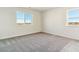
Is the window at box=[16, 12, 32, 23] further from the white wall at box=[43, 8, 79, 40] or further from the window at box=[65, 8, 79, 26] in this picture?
the window at box=[65, 8, 79, 26]

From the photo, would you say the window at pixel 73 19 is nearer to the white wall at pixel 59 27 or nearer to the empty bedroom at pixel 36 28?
the empty bedroom at pixel 36 28

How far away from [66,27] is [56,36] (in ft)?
1.47

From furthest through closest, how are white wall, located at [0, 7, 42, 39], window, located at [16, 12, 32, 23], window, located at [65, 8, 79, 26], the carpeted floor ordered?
window, located at [65, 8, 79, 26]
the carpeted floor
window, located at [16, 12, 32, 23]
white wall, located at [0, 7, 42, 39]

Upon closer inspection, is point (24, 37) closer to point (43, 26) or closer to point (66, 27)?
point (43, 26)

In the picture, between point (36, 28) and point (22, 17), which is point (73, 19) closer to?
point (36, 28)

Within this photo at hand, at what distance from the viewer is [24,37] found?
2.38m

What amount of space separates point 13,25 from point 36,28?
2.19 ft

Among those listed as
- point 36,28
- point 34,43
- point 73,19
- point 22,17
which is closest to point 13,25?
point 22,17

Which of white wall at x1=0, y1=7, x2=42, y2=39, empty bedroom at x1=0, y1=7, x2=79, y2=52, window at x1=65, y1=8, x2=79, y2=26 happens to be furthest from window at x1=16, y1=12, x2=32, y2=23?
window at x1=65, y1=8, x2=79, y2=26

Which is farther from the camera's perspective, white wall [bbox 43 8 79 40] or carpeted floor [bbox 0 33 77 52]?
white wall [bbox 43 8 79 40]

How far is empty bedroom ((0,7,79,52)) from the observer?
2082mm

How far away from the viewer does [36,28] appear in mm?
2342

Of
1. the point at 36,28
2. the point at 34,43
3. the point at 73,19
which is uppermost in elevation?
the point at 73,19
